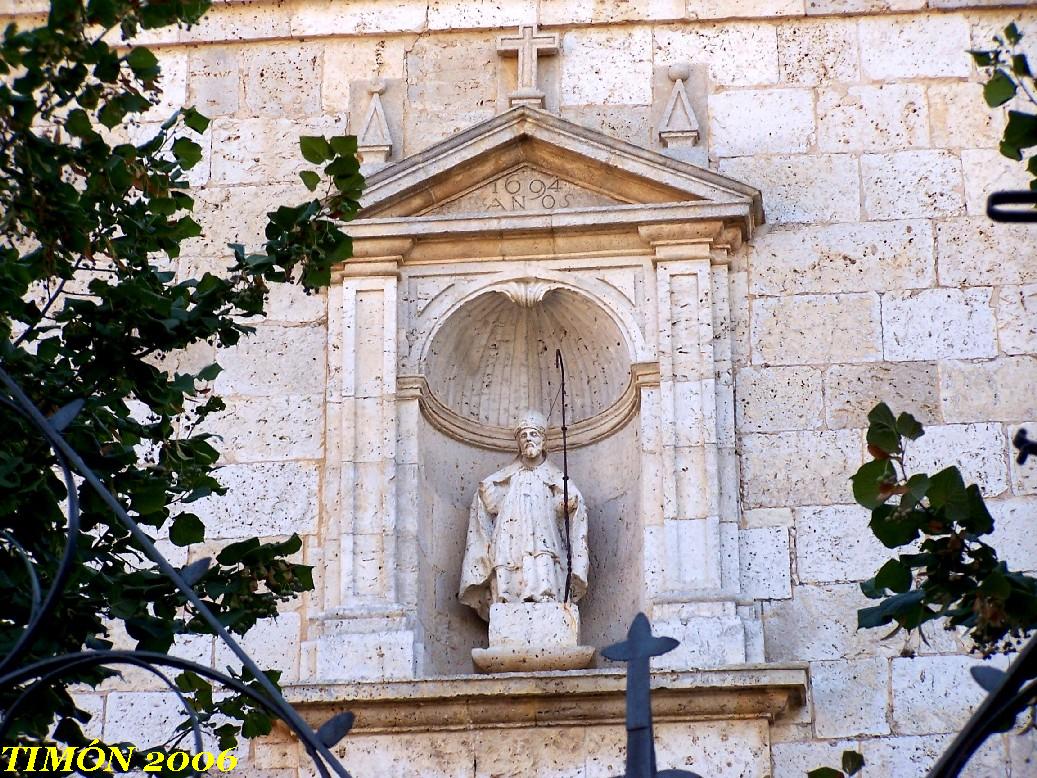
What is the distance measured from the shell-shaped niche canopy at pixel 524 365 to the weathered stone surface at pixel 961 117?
1.65 meters

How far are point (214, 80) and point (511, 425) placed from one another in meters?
2.04

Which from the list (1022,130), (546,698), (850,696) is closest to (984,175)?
(850,696)

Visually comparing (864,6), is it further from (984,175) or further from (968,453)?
(968,453)

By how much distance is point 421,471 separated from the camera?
870cm

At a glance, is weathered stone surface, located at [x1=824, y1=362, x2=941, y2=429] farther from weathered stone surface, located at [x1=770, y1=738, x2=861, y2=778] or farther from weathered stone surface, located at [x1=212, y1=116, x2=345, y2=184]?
weathered stone surface, located at [x1=212, y1=116, x2=345, y2=184]

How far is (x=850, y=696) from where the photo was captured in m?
8.02

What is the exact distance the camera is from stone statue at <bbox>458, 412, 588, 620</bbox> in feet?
27.8

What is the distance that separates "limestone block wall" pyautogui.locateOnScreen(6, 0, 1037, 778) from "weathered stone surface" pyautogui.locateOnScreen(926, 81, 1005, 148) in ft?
0.04

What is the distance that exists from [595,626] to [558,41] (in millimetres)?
2600

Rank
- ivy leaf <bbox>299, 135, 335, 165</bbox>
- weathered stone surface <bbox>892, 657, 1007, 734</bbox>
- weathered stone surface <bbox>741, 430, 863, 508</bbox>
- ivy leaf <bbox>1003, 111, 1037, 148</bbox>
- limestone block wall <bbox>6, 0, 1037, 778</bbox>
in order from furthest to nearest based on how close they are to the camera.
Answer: weathered stone surface <bbox>741, 430, 863, 508</bbox> → limestone block wall <bbox>6, 0, 1037, 778</bbox> → weathered stone surface <bbox>892, 657, 1007, 734</bbox> → ivy leaf <bbox>299, 135, 335, 165</bbox> → ivy leaf <bbox>1003, 111, 1037, 148</bbox>

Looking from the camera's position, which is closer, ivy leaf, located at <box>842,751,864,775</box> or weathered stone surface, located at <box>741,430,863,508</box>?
ivy leaf, located at <box>842,751,864,775</box>

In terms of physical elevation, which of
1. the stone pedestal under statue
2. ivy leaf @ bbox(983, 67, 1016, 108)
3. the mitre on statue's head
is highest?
the mitre on statue's head

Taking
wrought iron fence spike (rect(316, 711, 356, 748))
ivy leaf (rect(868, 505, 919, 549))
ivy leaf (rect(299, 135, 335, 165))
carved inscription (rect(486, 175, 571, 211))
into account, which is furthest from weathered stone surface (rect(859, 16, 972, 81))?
wrought iron fence spike (rect(316, 711, 356, 748))

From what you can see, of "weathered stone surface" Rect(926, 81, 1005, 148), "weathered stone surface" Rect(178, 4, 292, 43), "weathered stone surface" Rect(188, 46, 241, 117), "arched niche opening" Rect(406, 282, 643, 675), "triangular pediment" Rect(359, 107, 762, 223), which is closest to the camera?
"arched niche opening" Rect(406, 282, 643, 675)
